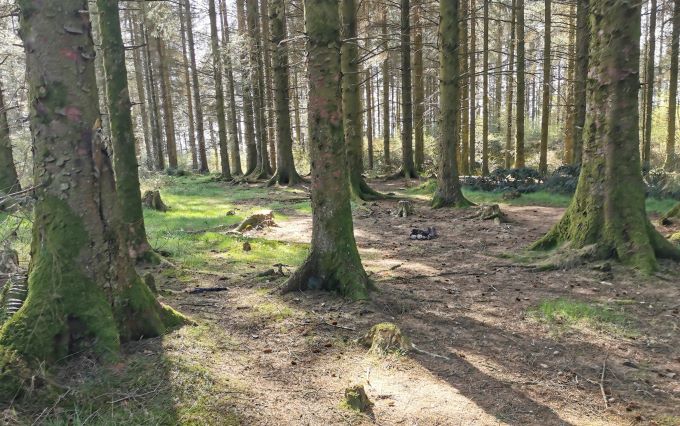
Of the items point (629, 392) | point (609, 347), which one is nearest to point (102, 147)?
point (629, 392)

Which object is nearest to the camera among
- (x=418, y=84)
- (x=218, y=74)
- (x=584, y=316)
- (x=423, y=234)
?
(x=584, y=316)

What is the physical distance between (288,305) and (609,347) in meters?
3.35

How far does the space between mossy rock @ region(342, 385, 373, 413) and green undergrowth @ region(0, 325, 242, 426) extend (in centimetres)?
77

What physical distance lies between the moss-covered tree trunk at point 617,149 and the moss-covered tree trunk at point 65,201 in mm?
6503

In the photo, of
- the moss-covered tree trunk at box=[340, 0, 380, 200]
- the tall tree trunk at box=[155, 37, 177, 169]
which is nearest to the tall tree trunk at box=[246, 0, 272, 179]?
the tall tree trunk at box=[155, 37, 177, 169]

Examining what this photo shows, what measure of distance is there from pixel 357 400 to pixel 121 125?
17.4 ft

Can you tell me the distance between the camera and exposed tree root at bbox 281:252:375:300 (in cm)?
543

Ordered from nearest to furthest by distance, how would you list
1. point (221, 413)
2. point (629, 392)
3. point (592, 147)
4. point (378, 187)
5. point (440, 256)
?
point (221, 413)
point (629, 392)
point (592, 147)
point (440, 256)
point (378, 187)

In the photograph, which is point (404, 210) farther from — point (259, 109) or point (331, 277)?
point (259, 109)

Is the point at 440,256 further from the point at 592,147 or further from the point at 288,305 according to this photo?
the point at 288,305

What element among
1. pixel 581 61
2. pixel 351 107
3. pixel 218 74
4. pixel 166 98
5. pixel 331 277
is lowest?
pixel 331 277

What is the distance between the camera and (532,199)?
13922mm

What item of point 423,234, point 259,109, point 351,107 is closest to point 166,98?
point 259,109

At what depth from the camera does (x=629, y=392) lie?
369 cm
